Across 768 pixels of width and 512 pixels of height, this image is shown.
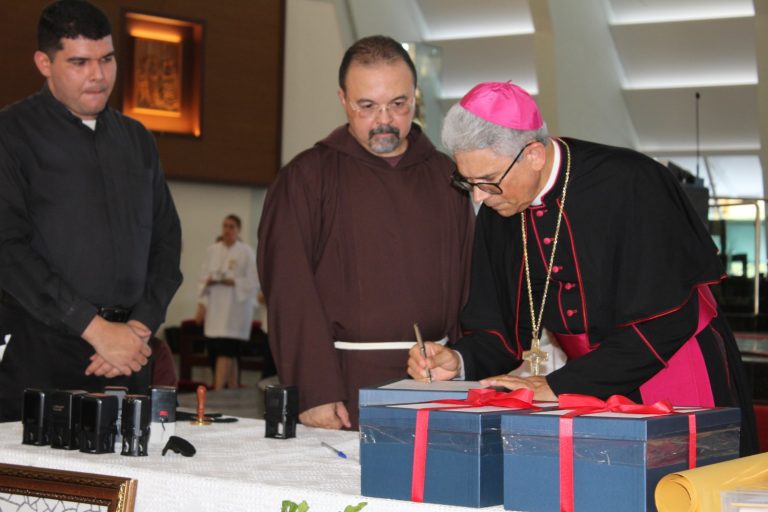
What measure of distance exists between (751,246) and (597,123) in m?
2.85

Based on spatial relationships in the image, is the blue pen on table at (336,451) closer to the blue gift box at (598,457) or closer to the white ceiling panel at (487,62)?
the blue gift box at (598,457)

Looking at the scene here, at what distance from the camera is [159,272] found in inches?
134

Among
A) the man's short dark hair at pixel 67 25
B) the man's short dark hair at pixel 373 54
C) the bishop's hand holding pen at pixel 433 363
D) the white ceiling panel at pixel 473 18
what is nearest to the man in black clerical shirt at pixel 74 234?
the man's short dark hair at pixel 67 25

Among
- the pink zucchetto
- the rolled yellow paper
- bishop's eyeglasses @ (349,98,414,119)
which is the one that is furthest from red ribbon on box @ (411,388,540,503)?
bishop's eyeglasses @ (349,98,414,119)

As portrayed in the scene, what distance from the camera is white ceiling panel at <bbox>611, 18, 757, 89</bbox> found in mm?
12180

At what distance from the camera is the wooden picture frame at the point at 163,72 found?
12.9m

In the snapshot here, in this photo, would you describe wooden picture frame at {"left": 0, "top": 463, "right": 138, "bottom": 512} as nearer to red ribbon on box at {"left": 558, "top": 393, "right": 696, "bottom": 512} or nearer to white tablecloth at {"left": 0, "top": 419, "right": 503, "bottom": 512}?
white tablecloth at {"left": 0, "top": 419, "right": 503, "bottom": 512}

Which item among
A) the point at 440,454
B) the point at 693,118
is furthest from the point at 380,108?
the point at 693,118

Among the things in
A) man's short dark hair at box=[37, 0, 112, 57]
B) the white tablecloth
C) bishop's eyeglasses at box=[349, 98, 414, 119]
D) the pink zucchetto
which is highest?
man's short dark hair at box=[37, 0, 112, 57]

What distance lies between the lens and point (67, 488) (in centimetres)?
220

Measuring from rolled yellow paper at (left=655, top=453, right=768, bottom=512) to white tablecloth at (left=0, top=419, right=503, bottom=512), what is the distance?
278 mm

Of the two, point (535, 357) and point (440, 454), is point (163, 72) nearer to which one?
point (535, 357)

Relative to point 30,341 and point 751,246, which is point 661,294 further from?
point 751,246

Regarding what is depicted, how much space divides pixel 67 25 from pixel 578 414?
212 cm
